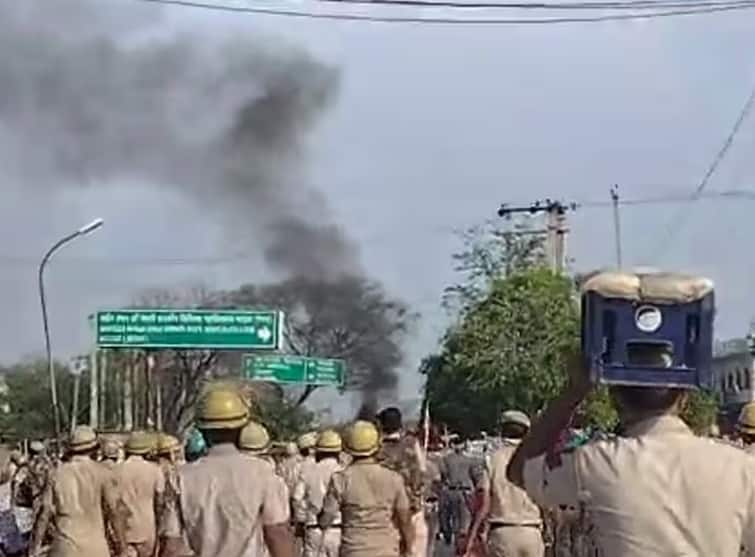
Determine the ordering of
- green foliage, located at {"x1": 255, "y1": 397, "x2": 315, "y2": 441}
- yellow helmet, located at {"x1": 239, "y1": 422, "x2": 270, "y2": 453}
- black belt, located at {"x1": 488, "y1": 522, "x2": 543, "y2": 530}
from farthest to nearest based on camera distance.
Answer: green foliage, located at {"x1": 255, "y1": 397, "x2": 315, "y2": 441}
black belt, located at {"x1": 488, "y1": 522, "x2": 543, "y2": 530}
yellow helmet, located at {"x1": 239, "y1": 422, "x2": 270, "y2": 453}

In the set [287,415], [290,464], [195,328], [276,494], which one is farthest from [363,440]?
[287,415]

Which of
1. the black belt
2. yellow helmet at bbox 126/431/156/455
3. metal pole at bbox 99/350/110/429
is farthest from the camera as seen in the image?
metal pole at bbox 99/350/110/429

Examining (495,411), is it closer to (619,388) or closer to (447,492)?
(447,492)

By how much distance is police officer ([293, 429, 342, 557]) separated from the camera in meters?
16.3

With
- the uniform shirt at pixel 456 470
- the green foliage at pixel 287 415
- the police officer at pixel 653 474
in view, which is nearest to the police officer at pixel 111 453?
the uniform shirt at pixel 456 470

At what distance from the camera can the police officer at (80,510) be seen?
12070mm

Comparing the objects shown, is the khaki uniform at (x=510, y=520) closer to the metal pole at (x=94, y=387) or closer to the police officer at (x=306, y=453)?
the police officer at (x=306, y=453)

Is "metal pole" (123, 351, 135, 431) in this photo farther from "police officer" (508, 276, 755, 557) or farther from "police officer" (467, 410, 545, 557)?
"police officer" (508, 276, 755, 557)

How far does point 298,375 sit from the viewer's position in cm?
5372

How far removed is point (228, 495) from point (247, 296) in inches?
1889

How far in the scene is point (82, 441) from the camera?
41.0 ft

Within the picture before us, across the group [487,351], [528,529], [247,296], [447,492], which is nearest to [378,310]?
[247,296]

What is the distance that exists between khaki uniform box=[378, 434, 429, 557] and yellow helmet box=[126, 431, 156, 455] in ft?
6.94

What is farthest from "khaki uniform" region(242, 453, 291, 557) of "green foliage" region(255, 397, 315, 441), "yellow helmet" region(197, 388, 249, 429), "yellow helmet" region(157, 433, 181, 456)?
"green foliage" region(255, 397, 315, 441)
